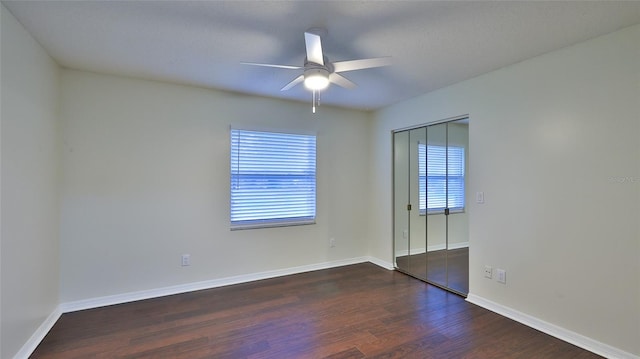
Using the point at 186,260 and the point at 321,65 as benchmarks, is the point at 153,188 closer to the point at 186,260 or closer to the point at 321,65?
the point at 186,260

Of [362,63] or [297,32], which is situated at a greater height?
[297,32]

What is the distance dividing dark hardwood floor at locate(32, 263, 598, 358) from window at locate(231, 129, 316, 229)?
0.90 m

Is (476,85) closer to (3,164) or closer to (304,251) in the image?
(304,251)

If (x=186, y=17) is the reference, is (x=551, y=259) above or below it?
below

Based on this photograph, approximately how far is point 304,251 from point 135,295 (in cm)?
199

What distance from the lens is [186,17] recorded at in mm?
1947

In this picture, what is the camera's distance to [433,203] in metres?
3.65

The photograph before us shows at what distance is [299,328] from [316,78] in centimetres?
206

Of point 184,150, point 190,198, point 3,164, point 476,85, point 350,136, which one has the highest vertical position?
point 476,85

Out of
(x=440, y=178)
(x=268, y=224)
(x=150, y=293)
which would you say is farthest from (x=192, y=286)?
(x=440, y=178)

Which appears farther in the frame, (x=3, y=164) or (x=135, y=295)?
(x=135, y=295)

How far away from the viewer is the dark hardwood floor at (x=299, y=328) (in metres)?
2.18

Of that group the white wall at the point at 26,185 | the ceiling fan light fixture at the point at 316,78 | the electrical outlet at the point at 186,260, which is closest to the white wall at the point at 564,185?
the ceiling fan light fixture at the point at 316,78

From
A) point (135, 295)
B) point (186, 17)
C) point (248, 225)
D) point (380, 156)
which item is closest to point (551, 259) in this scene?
point (380, 156)
